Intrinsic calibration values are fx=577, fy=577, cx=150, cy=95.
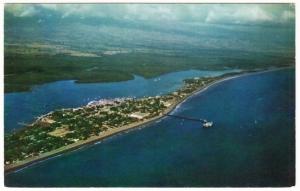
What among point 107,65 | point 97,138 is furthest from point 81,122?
point 107,65

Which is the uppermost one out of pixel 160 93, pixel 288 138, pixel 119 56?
pixel 119 56

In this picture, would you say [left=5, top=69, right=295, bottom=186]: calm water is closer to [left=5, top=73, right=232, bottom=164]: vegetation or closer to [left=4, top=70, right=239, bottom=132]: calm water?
[left=5, top=73, right=232, bottom=164]: vegetation

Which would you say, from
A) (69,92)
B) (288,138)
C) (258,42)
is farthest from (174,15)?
(288,138)

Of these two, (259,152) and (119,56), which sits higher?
(119,56)

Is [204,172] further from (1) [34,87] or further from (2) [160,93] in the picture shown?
(1) [34,87]

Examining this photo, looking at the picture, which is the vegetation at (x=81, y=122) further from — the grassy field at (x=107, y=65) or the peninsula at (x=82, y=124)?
the grassy field at (x=107, y=65)
